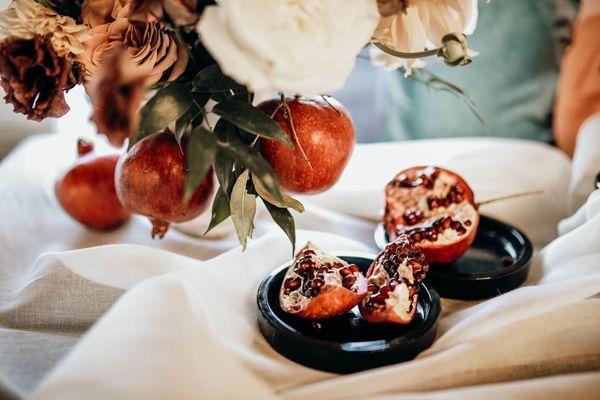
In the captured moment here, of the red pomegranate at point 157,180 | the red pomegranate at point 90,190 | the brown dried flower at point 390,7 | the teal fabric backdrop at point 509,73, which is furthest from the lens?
the teal fabric backdrop at point 509,73

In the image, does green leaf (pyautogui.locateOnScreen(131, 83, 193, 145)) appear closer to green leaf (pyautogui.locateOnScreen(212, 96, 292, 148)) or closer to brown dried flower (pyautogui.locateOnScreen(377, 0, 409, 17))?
green leaf (pyautogui.locateOnScreen(212, 96, 292, 148))

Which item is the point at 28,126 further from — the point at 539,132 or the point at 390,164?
the point at 539,132

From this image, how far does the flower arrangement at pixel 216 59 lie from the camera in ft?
1.40

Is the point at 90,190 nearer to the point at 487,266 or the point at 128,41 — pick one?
the point at 128,41

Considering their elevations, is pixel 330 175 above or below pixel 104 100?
below

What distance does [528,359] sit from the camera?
20.3 inches

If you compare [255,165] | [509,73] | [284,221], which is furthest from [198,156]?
[509,73]

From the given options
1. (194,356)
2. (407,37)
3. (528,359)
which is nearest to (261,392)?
(194,356)

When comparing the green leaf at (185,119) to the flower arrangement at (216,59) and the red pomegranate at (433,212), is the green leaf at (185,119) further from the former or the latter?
the red pomegranate at (433,212)

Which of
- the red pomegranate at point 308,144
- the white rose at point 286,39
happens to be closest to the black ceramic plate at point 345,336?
the red pomegranate at point 308,144

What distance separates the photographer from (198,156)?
0.44 meters

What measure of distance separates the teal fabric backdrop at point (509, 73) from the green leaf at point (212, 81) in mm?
547

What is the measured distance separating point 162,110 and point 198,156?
3.9 inches

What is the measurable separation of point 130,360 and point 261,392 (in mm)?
109
